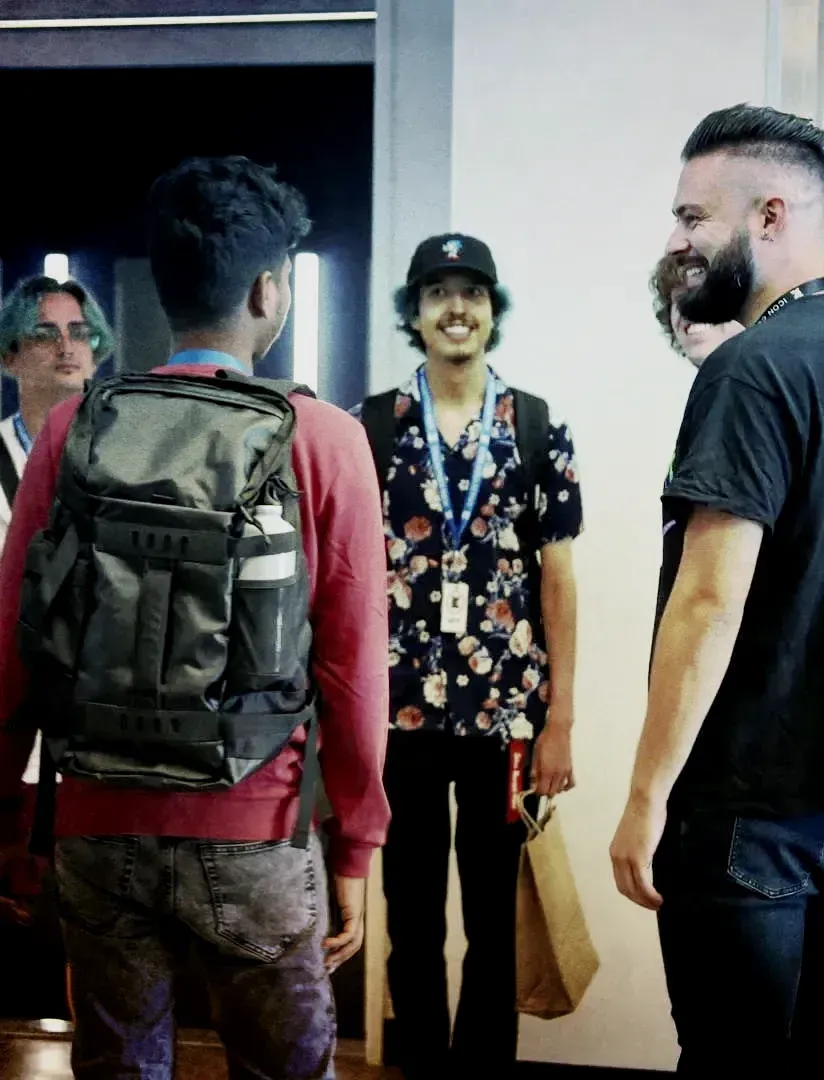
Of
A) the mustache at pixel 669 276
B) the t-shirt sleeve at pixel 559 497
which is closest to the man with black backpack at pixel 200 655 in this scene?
the mustache at pixel 669 276

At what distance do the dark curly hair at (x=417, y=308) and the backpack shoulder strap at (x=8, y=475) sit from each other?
→ 0.91 m

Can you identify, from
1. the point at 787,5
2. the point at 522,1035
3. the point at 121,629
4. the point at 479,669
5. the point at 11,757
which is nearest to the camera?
the point at 121,629

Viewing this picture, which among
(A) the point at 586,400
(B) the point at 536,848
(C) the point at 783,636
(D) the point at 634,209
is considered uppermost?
(D) the point at 634,209

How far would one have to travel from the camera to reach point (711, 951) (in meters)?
1.29

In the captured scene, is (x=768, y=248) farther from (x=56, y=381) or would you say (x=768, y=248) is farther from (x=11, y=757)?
(x=56, y=381)

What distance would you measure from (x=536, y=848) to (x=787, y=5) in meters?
1.82

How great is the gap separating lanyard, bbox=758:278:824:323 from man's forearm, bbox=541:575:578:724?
0.92 meters

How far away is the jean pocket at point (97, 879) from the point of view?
1.24m

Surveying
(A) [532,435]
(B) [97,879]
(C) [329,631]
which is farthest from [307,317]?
(B) [97,879]

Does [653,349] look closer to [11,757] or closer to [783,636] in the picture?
[783,636]

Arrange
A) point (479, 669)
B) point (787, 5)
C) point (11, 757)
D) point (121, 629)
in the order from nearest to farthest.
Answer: point (121, 629) → point (11, 757) → point (479, 669) → point (787, 5)

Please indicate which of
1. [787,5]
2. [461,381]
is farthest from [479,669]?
[787,5]

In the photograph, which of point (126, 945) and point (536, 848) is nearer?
point (126, 945)

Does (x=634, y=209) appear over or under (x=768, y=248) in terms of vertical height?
over
